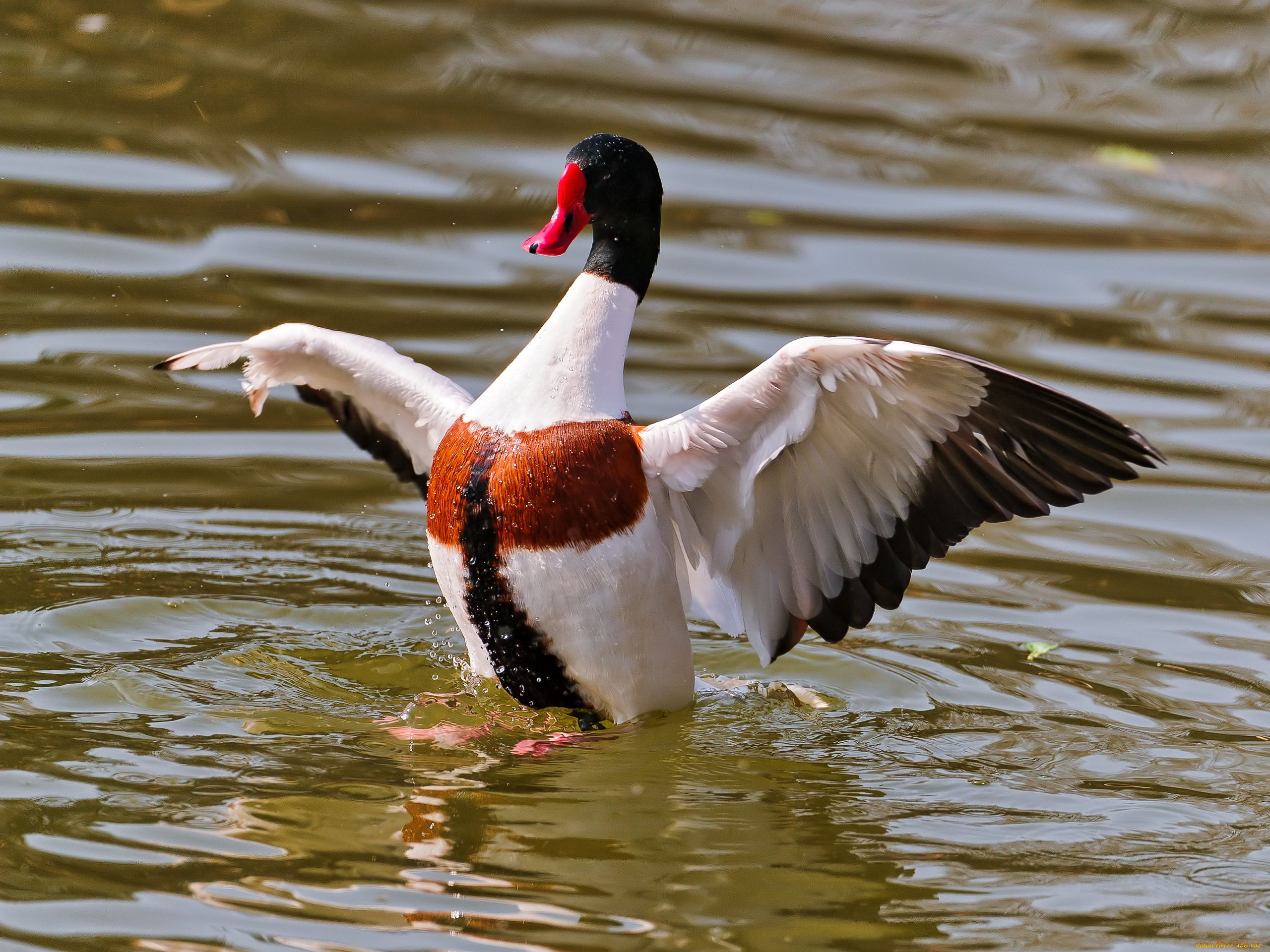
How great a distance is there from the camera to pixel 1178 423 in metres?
8.05

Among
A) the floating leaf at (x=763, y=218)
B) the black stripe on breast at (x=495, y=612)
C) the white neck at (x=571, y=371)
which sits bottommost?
the black stripe on breast at (x=495, y=612)

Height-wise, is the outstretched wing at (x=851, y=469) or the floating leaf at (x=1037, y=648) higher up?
the outstretched wing at (x=851, y=469)

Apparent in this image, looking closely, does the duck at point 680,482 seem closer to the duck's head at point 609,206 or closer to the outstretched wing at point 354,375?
the duck's head at point 609,206

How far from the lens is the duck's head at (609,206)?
5.18 meters

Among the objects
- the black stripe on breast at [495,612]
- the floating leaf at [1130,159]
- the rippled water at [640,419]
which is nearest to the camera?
the rippled water at [640,419]

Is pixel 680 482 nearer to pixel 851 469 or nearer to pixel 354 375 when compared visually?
pixel 851 469

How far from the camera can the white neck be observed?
4957mm

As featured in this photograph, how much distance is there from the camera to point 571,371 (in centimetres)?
500

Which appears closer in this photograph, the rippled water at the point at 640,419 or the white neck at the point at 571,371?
the rippled water at the point at 640,419

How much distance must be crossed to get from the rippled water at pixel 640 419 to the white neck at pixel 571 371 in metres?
0.96

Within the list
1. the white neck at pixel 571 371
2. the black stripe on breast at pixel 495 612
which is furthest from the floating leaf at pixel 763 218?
the black stripe on breast at pixel 495 612

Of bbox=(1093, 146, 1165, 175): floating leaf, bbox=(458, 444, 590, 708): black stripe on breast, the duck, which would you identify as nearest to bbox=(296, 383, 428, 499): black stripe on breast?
the duck

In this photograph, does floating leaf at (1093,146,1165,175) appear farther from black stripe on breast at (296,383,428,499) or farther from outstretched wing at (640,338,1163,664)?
outstretched wing at (640,338,1163,664)

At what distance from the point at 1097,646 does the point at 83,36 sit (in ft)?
24.9
